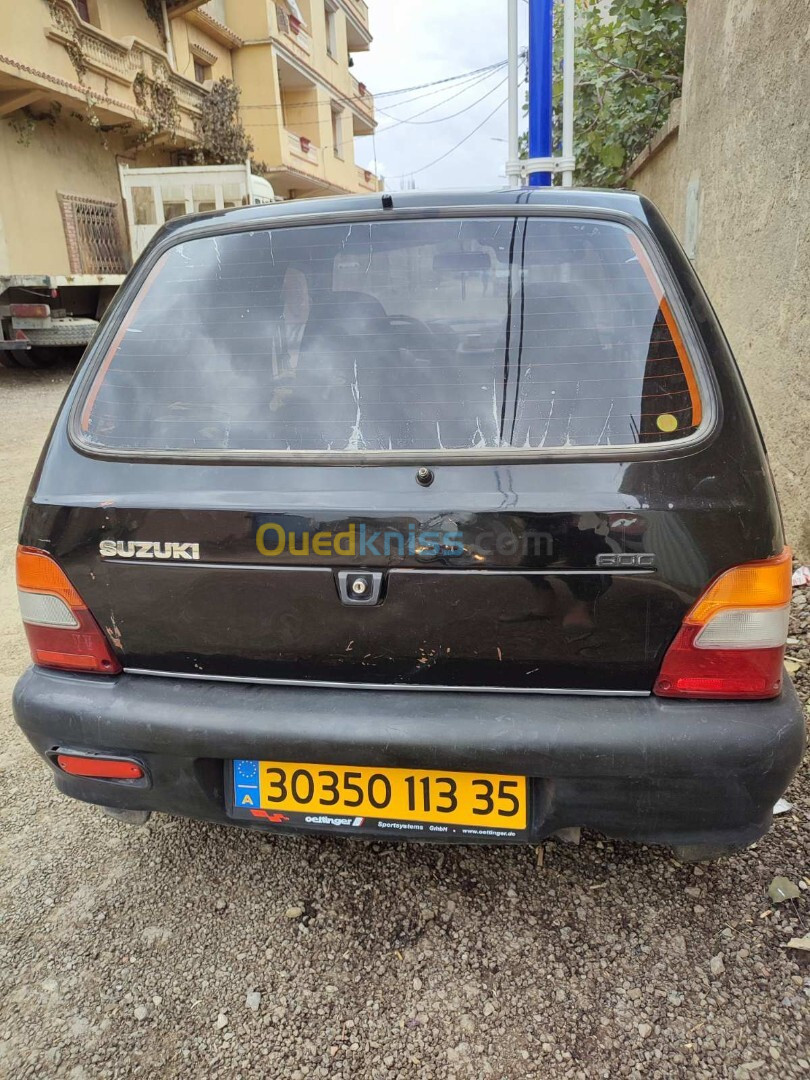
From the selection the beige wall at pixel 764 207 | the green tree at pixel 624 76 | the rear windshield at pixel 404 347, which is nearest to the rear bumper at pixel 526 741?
the rear windshield at pixel 404 347

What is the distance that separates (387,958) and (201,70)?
2266cm

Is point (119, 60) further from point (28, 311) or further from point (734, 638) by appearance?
point (734, 638)

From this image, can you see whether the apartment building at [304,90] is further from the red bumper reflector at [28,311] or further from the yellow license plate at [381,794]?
the yellow license plate at [381,794]

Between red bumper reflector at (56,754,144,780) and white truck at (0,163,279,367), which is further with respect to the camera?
white truck at (0,163,279,367)

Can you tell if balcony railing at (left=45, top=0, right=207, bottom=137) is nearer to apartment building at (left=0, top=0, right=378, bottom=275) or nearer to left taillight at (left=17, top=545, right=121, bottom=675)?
apartment building at (left=0, top=0, right=378, bottom=275)

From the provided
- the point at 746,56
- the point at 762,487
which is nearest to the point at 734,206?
→ the point at 746,56

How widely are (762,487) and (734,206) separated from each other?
3.38 m

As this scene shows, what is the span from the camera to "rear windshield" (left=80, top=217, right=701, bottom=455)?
1562 mm

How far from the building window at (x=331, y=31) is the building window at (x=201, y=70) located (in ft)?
25.2

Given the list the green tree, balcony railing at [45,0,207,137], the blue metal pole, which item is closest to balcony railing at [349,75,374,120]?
balcony railing at [45,0,207,137]

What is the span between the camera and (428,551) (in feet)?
4.90

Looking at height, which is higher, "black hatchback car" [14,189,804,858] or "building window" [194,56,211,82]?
"building window" [194,56,211,82]

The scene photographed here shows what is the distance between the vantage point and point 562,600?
1.48m

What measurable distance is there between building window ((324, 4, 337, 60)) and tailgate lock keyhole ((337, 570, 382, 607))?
95.4ft
